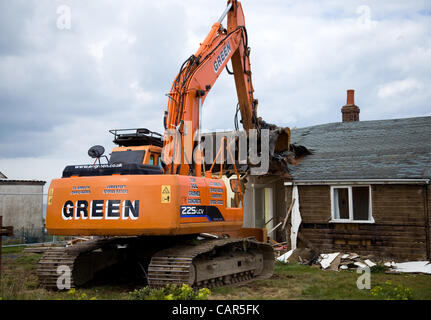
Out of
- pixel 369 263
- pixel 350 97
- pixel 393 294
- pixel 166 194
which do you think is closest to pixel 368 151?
pixel 369 263

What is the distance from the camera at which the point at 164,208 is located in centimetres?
856

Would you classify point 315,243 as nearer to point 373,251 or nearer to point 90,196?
point 373,251

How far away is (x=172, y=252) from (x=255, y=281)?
9.17 ft

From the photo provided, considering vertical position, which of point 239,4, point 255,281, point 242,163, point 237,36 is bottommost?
point 255,281

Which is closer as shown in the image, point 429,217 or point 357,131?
point 429,217

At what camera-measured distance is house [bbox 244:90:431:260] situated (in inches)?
552

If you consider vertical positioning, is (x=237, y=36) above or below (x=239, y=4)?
below

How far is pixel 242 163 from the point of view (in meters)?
16.1

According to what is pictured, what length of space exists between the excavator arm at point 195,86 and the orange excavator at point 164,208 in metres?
0.02

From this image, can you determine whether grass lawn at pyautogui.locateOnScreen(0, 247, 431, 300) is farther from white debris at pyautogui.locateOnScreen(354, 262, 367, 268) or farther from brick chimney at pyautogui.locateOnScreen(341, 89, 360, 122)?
brick chimney at pyautogui.locateOnScreen(341, 89, 360, 122)

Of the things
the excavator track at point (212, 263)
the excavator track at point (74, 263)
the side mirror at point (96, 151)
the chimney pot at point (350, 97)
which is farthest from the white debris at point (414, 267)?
the chimney pot at point (350, 97)

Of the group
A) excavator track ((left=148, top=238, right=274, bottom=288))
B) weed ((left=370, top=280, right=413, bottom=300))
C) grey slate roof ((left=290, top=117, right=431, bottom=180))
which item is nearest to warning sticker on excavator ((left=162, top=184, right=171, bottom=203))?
excavator track ((left=148, top=238, right=274, bottom=288))

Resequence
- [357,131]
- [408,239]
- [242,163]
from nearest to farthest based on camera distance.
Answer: [408,239]
[242,163]
[357,131]

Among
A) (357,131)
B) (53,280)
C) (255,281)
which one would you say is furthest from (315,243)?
(53,280)
